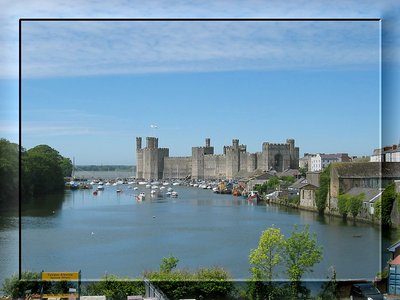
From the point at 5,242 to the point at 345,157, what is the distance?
11.5 feet

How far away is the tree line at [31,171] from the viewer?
14.5 feet

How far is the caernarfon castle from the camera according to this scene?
5867mm

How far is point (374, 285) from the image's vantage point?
361 centimetres

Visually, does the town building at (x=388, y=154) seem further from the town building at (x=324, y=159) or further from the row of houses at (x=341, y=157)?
the town building at (x=324, y=159)

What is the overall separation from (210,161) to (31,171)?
170 inches

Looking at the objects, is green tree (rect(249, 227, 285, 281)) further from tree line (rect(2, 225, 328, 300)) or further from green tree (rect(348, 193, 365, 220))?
green tree (rect(348, 193, 365, 220))

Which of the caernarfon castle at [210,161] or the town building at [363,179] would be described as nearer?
the town building at [363,179]

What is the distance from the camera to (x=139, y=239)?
20.2 feet

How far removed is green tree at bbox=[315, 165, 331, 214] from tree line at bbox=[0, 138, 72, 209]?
3.45 m

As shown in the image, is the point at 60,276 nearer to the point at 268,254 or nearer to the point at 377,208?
the point at 268,254

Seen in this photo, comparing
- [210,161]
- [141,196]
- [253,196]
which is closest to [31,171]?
[141,196]

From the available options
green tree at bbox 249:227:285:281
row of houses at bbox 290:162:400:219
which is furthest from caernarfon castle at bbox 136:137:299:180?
green tree at bbox 249:227:285:281

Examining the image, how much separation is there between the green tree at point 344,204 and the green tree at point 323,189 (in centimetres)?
30

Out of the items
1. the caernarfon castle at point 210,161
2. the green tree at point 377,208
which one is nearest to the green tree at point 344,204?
the caernarfon castle at point 210,161
